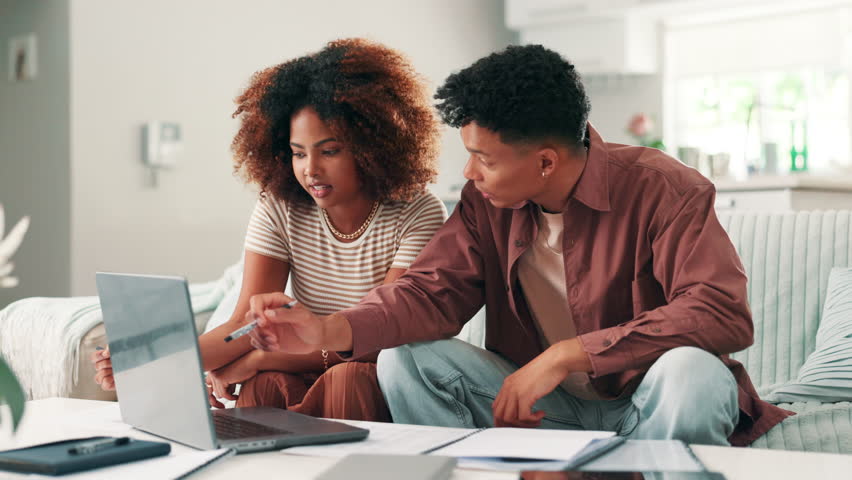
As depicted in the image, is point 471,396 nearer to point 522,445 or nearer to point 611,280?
point 611,280

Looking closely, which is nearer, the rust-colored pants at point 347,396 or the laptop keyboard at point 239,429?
the laptop keyboard at point 239,429

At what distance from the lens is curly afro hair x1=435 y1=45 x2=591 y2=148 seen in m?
1.39

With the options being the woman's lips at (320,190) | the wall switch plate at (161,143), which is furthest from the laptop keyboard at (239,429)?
the wall switch plate at (161,143)

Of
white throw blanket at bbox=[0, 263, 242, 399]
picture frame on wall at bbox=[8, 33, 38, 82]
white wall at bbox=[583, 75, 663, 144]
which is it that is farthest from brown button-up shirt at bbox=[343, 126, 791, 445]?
white wall at bbox=[583, 75, 663, 144]

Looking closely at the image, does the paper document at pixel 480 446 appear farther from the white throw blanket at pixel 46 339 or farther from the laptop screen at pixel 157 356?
the white throw blanket at pixel 46 339

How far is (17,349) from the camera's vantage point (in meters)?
2.11

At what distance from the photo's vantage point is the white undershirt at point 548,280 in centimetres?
152

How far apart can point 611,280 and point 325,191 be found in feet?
1.78

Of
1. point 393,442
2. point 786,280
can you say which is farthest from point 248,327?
point 786,280

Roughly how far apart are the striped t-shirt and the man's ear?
327 mm

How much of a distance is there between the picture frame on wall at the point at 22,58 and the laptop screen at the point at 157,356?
2.54 metres

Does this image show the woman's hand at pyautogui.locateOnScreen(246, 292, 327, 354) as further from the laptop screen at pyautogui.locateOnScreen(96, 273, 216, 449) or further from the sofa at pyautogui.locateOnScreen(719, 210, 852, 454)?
the sofa at pyautogui.locateOnScreen(719, 210, 852, 454)

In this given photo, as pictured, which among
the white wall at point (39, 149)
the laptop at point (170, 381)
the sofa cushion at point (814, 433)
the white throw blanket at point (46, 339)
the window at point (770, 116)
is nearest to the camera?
the laptop at point (170, 381)

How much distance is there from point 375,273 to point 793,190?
7.11 ft
